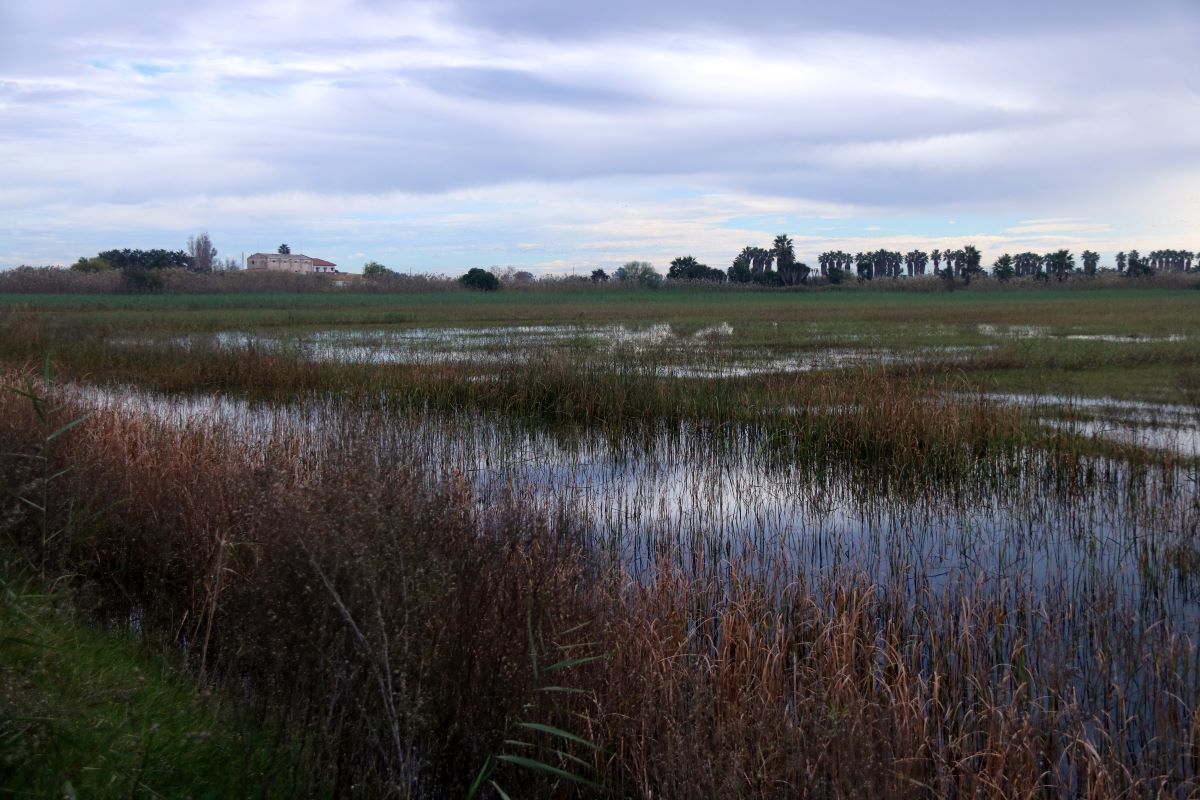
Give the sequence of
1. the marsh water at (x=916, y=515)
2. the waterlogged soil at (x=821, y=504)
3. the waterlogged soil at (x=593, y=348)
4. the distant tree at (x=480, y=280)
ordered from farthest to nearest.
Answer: the distant tree at (x=480, y=280)
the waterlogged soil at (x=593, y=348)
the waterlogged soil at (x=821, y=504)
the marsh water at (x=916, y=515)

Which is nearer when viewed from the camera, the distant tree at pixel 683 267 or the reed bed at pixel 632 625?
the reed bed at pixel 632 625

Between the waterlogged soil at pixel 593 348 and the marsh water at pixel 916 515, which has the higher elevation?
the waterlogged soil at pixel 593 348

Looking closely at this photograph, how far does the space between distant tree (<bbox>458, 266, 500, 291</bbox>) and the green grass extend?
79.0 meters

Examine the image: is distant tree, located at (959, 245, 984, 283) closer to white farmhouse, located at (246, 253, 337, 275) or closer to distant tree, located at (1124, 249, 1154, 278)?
distant tree, located at (1124, 249, 1154, 278)

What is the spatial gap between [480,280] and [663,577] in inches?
→ 3093

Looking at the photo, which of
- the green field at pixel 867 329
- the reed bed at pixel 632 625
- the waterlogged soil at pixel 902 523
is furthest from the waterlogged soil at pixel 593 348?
the reed bed at pixel 632 625

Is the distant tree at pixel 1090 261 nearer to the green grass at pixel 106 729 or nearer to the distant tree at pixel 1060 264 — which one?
the distant tree at pixel 1060 264

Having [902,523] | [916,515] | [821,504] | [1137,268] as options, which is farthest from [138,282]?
[1137,268]

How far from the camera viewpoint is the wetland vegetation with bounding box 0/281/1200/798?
3.72 meters

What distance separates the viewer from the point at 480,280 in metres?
82.6

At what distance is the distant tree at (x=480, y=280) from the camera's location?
82625mm

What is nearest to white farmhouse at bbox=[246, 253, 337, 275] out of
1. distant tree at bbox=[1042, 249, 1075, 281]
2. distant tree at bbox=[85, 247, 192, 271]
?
distant tree at bbox=[85, 247, 192, 271]

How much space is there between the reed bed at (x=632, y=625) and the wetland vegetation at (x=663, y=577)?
29mm

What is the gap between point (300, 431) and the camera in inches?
448
